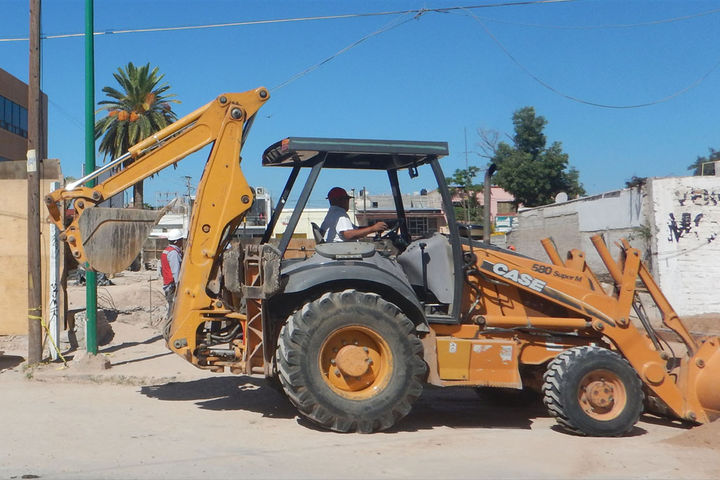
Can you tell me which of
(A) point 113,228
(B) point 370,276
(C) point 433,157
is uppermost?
(C) point 433,157

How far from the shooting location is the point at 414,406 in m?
7.69

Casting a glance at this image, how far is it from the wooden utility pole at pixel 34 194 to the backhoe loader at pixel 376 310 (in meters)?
2.85

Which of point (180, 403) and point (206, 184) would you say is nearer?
point (206, 184)

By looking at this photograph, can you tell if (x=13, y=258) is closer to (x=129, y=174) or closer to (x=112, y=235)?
(x=112, y=235)

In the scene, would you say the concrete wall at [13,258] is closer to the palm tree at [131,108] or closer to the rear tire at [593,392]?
the rear tire at [593,392]

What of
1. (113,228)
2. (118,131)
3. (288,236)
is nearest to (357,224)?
(288,236)

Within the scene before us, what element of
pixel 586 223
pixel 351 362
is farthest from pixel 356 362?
pixel 586 223

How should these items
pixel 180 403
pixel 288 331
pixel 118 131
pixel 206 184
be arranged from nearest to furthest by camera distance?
pixel 288 331
pixel 206 184
pixel 180 403
pixel 118 131

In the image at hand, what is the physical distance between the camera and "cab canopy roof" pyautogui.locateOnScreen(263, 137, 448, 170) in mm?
6516

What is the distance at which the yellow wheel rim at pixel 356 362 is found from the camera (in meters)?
6.20

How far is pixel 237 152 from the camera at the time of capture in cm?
674

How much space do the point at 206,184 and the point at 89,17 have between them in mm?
4421

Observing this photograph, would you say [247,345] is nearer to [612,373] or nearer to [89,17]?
[612,373]

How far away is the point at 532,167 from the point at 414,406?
36645mm
